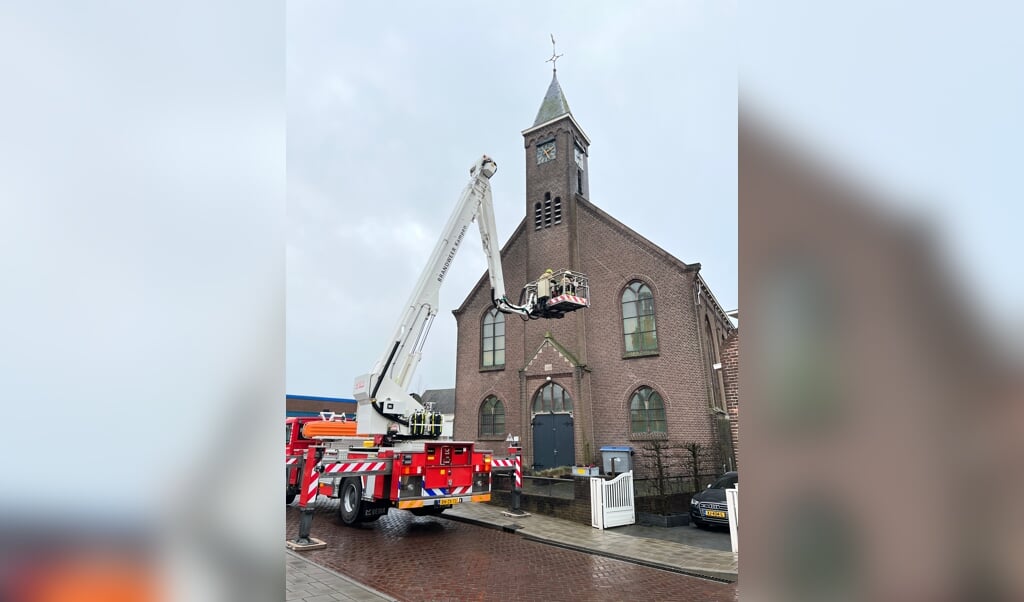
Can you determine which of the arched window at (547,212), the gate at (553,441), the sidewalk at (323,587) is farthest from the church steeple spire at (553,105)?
the sidewalk at (323,587)

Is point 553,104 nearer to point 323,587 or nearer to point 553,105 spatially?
point 553,105

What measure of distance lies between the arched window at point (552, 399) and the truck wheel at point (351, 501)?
8.78 m

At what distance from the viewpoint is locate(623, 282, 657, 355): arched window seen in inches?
696

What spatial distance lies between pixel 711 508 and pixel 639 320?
809 cm

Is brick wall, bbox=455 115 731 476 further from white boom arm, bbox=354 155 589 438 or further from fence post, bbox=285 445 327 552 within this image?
fence post, bbox=285 445 327 552

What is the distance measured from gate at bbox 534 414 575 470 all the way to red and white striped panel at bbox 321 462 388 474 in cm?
888

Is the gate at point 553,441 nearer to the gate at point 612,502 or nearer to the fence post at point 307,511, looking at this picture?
the gate at point 612,502

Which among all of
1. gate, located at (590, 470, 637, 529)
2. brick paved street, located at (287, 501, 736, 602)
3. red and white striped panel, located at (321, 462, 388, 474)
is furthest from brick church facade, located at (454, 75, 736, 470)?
red and white striped panel, located at (321, 462, 388, 474)

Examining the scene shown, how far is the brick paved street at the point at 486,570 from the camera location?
6395 mm
